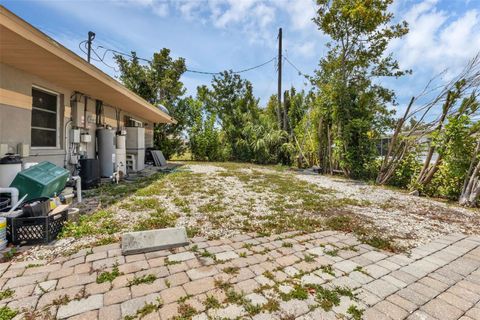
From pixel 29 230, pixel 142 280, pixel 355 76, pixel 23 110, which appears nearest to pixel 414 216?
pixel 142 280

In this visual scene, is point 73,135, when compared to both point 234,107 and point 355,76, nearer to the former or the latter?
point 355,76

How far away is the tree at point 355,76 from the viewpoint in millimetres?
7801

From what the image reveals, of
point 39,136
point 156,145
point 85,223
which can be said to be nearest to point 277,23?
point 156,145

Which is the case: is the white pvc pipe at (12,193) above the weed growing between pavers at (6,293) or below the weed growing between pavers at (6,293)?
above

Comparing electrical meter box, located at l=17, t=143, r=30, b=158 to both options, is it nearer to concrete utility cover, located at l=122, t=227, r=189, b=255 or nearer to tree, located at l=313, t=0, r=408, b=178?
concrete utility cover, located at l=122, t=227, r=189, b=255

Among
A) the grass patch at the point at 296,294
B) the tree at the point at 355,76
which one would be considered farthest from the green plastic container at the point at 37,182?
the tree at the point at 355,76

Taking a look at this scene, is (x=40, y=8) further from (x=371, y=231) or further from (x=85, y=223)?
(x=371, y=231)

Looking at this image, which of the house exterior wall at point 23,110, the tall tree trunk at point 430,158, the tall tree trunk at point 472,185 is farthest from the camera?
the tall tree trunk at point 430,158

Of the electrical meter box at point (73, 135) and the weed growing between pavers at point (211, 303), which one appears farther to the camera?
the electrical meter box at point (73, 135)

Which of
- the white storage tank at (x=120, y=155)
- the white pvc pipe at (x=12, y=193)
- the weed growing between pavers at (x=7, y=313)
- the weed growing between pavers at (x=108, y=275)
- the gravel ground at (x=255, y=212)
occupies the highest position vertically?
the white storage tank at (x=120, y=155)

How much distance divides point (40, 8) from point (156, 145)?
28.8ft

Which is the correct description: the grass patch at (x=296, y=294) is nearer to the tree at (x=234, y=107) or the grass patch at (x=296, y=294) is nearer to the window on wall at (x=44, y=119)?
the window on wall at (x=44, y=119)

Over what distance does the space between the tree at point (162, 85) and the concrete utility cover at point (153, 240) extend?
12.0 meters

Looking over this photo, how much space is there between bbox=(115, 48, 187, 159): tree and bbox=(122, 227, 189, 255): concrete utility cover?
39.5 feet
